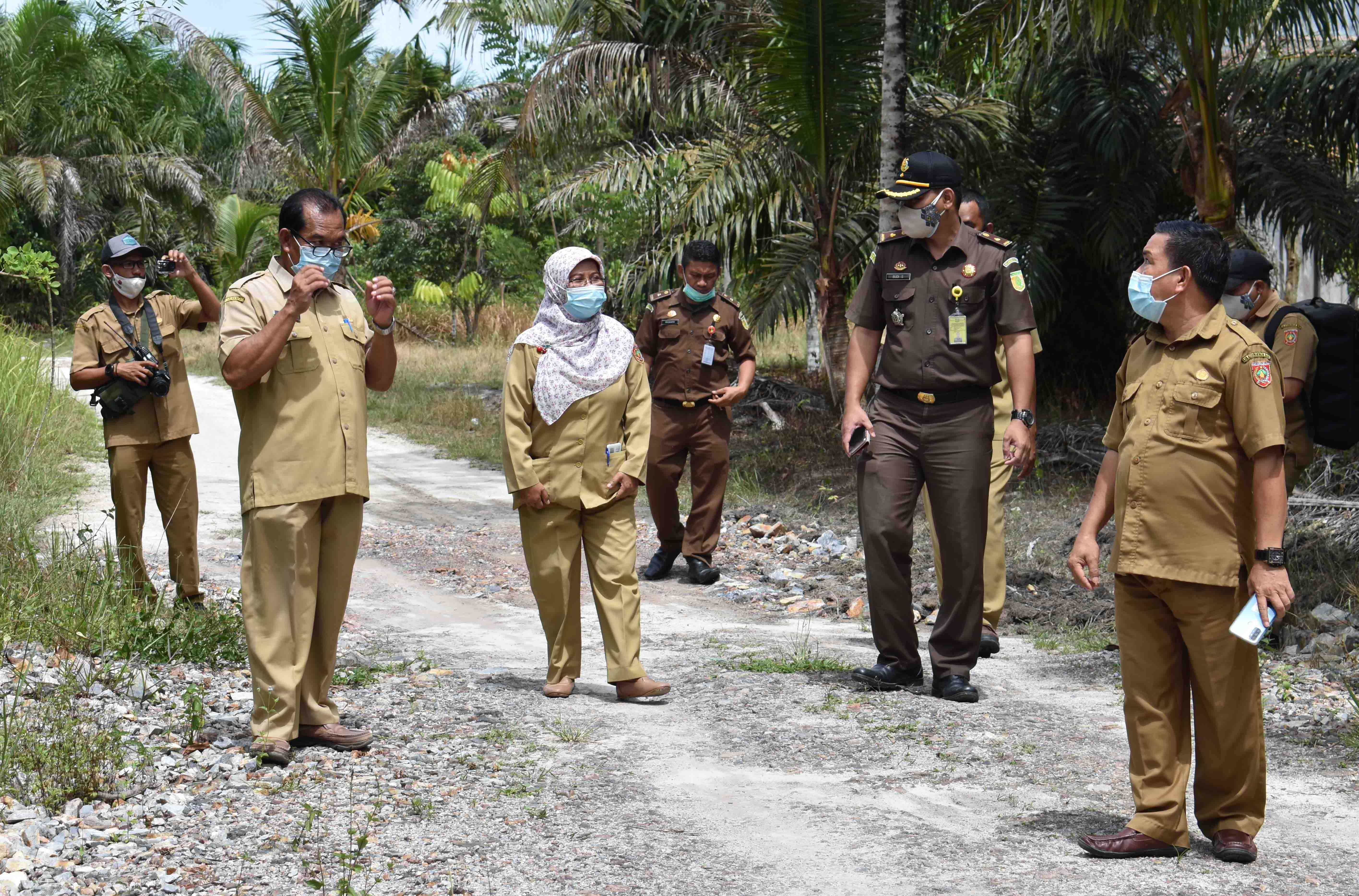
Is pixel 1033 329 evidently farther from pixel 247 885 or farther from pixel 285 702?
pixel 247 885

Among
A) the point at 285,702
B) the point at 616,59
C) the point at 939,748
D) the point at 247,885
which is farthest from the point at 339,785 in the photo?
the point at 616,59

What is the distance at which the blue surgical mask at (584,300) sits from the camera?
5637mm

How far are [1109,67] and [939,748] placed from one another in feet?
33.2

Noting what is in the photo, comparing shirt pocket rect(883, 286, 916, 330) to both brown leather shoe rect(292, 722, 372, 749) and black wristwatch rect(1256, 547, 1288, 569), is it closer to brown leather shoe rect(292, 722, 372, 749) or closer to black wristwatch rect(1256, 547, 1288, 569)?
black wristwatch rect(1256, 547, 1288, 569)

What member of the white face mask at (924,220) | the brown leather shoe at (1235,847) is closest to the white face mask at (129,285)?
the white face mask at (924,220)

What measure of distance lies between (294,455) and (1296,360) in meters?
4.14

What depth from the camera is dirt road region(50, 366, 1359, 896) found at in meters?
3.83

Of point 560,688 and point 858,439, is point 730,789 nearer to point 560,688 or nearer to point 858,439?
point 560,688

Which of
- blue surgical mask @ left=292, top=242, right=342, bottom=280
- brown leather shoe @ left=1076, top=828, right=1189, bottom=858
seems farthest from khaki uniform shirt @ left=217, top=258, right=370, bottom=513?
brown leather shoe @ left=1076, top=828, right=1189, bottom=858

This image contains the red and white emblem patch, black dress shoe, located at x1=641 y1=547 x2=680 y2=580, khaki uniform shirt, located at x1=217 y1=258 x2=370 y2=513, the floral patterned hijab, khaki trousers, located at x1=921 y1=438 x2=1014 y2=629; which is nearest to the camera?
the red and white emblem patch

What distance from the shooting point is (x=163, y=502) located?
23.4ft

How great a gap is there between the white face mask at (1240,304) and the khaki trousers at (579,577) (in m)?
2.75

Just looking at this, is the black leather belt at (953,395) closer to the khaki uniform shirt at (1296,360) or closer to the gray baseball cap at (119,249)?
the khaki uniform shirt at (1296,360)

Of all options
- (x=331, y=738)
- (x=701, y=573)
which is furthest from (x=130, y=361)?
(x=701, y=573)
